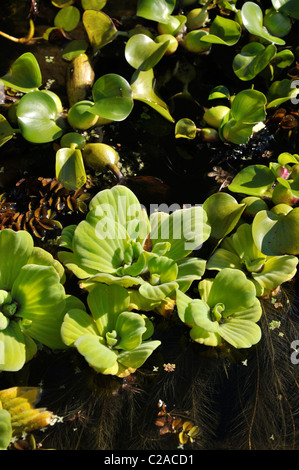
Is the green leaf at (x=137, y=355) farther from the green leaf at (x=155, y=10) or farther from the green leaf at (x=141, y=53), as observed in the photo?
the green leaf at (x=155, y=10)

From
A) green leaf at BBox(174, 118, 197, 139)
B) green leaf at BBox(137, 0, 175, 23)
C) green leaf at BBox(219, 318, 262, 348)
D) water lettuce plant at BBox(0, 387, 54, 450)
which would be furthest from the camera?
green leaf at BBox(137, 0, 175, 23)

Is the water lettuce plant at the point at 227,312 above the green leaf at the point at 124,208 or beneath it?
beneath

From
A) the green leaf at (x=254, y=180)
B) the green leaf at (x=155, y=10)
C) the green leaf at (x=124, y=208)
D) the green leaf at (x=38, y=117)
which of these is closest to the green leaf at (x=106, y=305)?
the green leaf at (x=124, y=208)

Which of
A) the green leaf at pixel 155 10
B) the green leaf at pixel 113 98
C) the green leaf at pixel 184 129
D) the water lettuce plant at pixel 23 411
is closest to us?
the water lettuce plant at pixel 23 411

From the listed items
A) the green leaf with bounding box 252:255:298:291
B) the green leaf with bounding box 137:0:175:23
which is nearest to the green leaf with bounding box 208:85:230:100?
the green leaf with bounding box 137:0:175:23

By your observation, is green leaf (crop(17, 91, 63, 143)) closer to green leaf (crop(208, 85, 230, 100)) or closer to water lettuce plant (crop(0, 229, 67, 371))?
water lettuce plant (crop(0, 229, 67, 371))

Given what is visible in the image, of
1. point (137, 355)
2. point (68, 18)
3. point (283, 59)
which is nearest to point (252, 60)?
point (283, 59)

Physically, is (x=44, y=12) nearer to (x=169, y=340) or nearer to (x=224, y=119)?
(x=224, y=119)
